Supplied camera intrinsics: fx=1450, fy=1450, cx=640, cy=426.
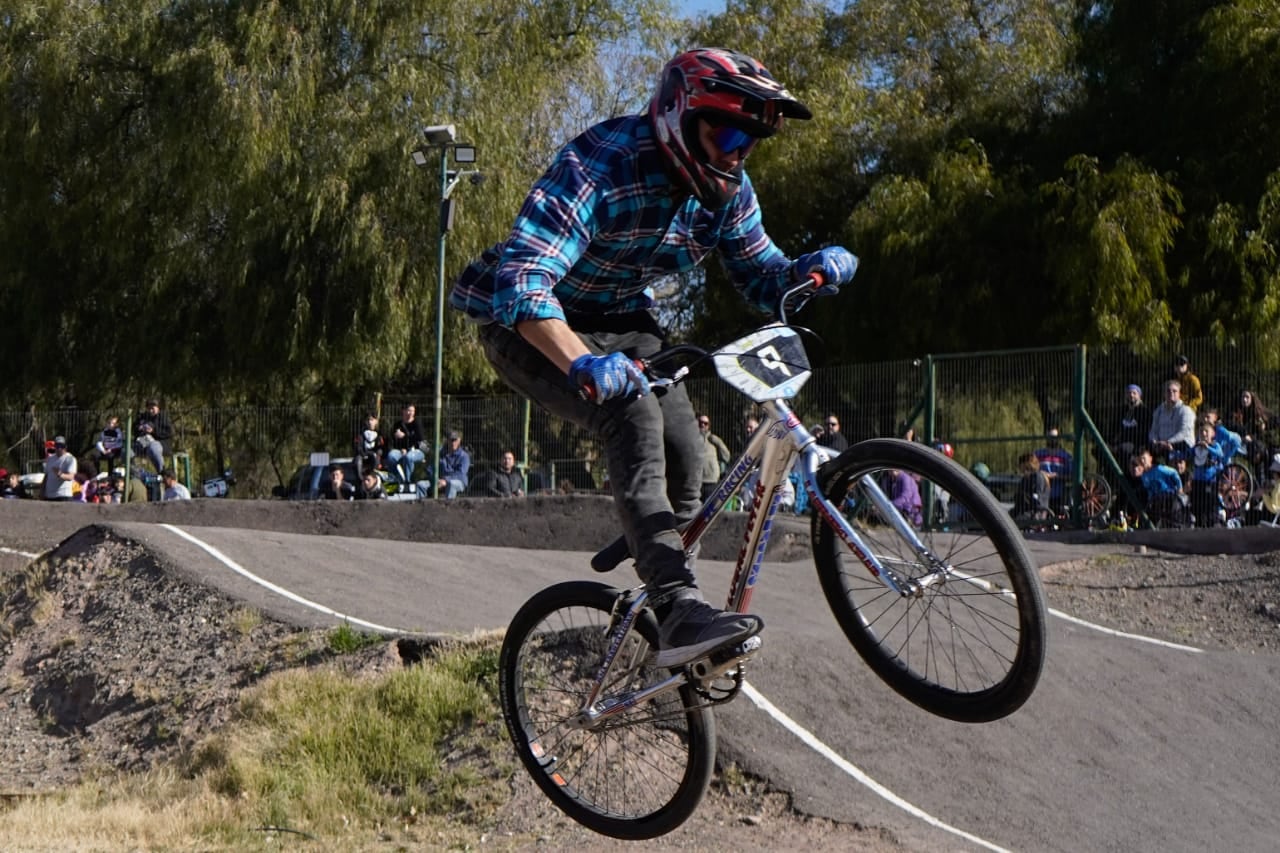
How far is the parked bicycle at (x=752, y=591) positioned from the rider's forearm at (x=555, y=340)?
34cm

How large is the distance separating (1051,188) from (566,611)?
773 inches

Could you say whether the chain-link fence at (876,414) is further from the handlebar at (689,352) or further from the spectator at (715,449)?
the handlebar at (689,352)

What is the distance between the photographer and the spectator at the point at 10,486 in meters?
23.0

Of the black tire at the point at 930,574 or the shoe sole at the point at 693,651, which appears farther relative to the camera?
the shoe sole at the point at 693,651

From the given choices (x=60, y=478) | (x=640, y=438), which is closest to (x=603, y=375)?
(x=640, y=438)

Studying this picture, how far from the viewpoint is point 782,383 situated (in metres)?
4.48

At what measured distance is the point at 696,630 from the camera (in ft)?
14.6

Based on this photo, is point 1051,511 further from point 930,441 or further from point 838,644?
point 838,644

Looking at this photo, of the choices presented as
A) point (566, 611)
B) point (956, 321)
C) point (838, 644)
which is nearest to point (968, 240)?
point (956, 321)

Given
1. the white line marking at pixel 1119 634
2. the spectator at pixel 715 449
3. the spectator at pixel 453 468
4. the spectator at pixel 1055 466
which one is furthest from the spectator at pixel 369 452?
the white line marking at pixel 1119 634

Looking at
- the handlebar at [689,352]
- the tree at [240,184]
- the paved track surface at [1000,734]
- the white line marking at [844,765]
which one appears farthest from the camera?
the tree at [240,184]

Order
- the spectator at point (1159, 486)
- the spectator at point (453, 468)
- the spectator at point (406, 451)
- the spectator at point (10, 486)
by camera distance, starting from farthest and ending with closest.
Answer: the spectator at point (10, 486) → the spectator at point (406, 451) → the spectator at point (453, 468) → the spectator at point (1159, 486)

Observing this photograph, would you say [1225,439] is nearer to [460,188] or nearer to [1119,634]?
[1119,634]

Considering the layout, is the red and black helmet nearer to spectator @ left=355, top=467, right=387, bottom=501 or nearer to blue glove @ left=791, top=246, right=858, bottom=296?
blue glove @ left=791, top=246, right=858, bottom=296
